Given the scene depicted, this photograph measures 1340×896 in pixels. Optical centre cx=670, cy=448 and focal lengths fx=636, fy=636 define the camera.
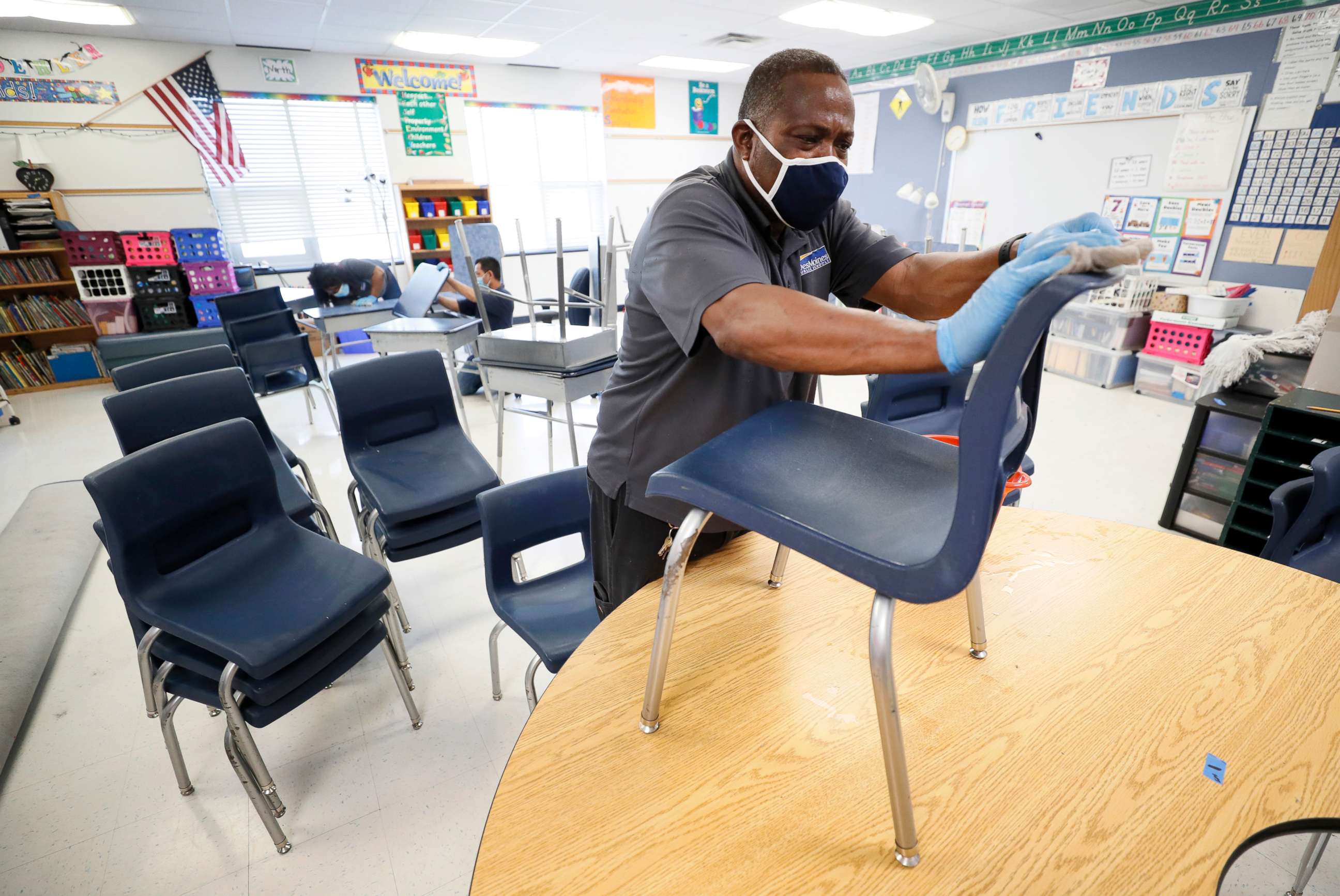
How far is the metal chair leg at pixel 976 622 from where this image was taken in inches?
36.2

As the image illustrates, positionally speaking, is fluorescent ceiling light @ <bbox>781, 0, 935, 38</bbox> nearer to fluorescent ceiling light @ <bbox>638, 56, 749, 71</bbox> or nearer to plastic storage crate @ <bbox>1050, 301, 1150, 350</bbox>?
fluorescent ceiling light @ <bbox>638, 56, 749, 71</bbox>

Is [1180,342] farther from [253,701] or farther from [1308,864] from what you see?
[253,701]

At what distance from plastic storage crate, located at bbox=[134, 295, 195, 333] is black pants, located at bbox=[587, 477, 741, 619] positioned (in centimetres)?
678

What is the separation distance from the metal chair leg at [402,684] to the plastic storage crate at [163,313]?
19.5 ft

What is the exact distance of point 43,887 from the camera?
1.59 metres

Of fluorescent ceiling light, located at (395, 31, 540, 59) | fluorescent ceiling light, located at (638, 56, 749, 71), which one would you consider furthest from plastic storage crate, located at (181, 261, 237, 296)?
fluorescent ceiling light, located at (638, 56, 749, 71)

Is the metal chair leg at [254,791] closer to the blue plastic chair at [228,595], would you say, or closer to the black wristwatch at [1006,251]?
the blue plastic chair at [228,595]

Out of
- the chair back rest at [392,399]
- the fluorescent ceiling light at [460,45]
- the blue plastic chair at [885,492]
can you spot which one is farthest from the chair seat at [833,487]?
the fluorescent ceiling light at [460,45]

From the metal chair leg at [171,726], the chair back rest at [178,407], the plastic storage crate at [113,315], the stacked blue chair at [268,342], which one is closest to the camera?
the metal chair leg at [171,726]

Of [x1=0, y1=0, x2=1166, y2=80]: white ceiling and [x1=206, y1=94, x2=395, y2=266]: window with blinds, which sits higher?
[x1=0, y1=0, x2=1166, y2=80]: white ceiling

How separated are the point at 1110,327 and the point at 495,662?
574 cm

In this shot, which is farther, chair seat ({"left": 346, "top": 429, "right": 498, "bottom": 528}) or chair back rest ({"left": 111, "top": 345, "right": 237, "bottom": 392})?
chair back rest ({"left": 111, "top": 345, "right": 237, "bottom": 392})

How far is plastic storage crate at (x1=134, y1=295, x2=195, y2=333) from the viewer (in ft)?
19.7

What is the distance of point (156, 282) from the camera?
19.7 feet
